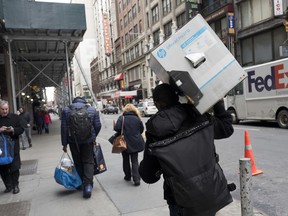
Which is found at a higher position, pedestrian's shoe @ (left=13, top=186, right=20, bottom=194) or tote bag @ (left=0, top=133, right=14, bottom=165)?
tote bag @ (left=0, top=133, right=14, bottom=165)

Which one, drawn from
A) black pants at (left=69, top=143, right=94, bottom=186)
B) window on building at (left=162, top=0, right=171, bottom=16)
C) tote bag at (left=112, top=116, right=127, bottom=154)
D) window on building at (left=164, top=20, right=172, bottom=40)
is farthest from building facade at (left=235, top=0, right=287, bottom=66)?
black pants at (left=69, top=143, right=94, bottom=186)

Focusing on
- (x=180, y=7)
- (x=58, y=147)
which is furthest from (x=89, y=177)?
(x=180, y=7)

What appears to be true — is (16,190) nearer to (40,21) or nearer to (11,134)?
(11,134)

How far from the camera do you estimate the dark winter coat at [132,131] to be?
5871 millimetres

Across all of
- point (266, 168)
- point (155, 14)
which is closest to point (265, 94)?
point (266, 168)

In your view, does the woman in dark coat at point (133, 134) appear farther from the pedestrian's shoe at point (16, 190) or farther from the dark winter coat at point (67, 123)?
the pedestrian's shoe at point (16, 190)

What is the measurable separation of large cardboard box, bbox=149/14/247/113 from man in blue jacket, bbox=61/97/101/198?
314 centimetres

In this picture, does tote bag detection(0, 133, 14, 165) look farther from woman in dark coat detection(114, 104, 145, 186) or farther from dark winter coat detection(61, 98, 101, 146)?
woman in dark coat detection(114, 104, 145, 186)

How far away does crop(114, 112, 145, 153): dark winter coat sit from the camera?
19.3 ft

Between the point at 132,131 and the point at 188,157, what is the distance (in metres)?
Answer: 3.94

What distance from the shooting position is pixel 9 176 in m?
5.93

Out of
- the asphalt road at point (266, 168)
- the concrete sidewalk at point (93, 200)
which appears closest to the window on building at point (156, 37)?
the asphalt road at point (266, 168)

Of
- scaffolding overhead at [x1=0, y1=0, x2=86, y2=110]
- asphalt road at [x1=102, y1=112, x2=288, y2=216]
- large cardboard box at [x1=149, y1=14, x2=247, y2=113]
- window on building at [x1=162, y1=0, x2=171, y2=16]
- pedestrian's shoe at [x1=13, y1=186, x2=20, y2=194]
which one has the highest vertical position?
window on building at [x1=162, y1=0, x2=171, y2=16]

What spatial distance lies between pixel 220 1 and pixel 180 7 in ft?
29.8
